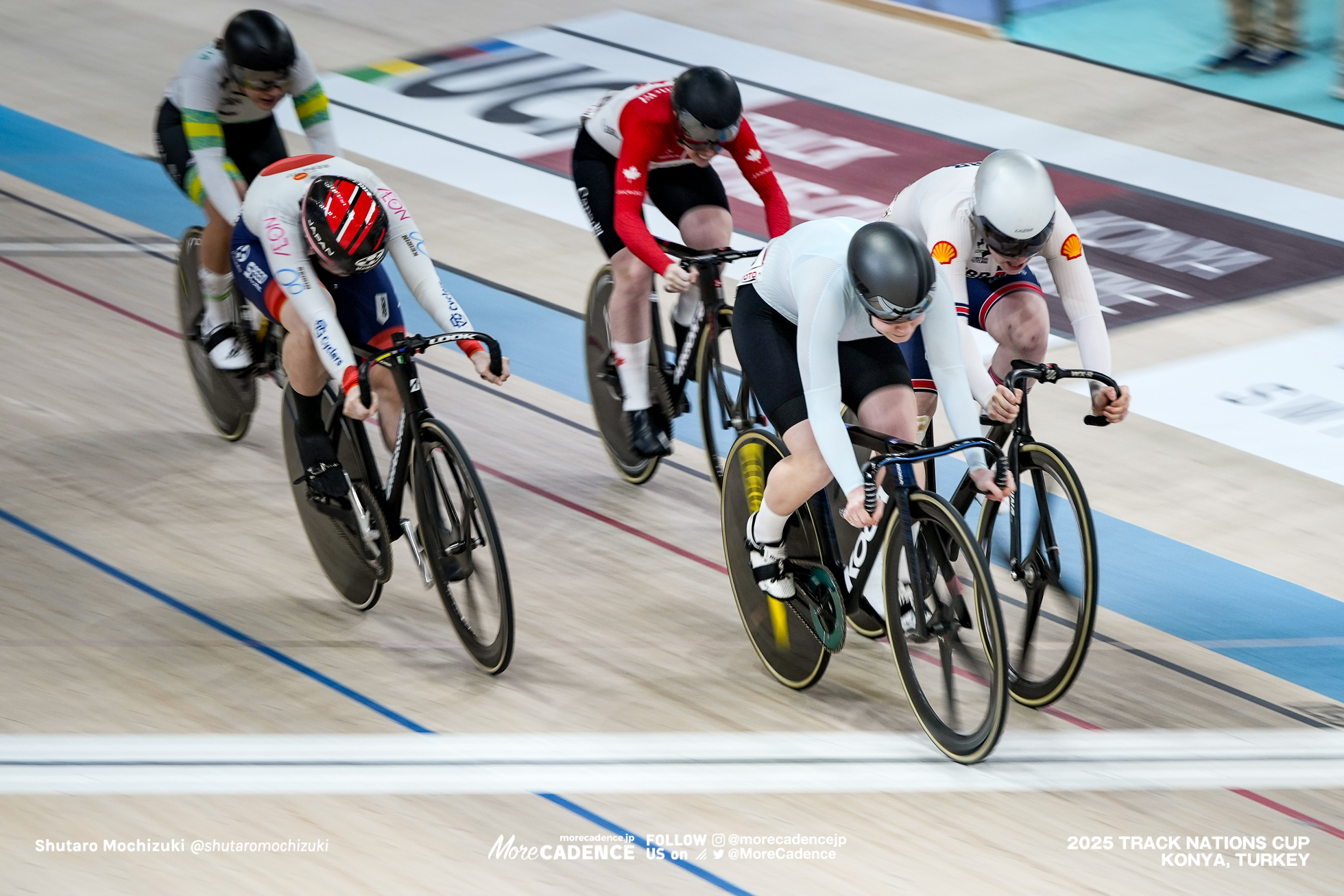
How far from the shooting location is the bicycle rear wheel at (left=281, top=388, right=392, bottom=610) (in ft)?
14.0

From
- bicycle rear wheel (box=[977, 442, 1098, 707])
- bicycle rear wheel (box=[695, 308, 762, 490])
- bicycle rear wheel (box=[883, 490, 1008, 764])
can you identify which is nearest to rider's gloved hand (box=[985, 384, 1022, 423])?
bicycle rear wheel (box=[977, 442, 1098, 707])

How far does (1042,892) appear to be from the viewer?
129 inches

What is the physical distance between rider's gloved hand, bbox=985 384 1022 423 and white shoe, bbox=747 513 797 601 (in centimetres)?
65

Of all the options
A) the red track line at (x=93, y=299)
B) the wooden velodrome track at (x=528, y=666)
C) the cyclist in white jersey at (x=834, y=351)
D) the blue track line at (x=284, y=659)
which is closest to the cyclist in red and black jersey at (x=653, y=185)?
the wooden velodrome track at (x=528, y=666)

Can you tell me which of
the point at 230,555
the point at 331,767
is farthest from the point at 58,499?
the point at 331,767

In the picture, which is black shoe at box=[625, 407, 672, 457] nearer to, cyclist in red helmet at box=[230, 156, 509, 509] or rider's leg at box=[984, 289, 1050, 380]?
cyclist in red helmet at box=[230, 156, 509, 509]

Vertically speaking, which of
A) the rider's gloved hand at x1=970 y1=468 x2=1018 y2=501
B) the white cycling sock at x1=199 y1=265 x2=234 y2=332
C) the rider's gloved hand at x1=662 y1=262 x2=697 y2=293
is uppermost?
the rider's gloved hand at x1=662 y1=262 x2=697 y2=293

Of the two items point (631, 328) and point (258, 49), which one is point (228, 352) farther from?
point (631, 328)

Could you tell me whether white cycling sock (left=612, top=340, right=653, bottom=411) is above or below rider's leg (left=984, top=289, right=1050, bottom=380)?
below

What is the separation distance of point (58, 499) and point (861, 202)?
4.12 m

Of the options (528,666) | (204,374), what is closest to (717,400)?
(528,666)

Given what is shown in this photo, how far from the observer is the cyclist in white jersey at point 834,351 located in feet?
10.7

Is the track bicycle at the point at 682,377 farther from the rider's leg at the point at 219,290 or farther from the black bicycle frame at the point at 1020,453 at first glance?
the rider's leg at the point at 219,290

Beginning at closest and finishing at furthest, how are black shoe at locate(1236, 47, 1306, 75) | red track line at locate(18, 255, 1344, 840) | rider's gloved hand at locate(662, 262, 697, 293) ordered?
red track line at locate(18, 255, 1344, 840)
rider's gloved hand at locate(662, 262, 697, 293)
black shoe at locate(1236, 47, 1306, 75)
